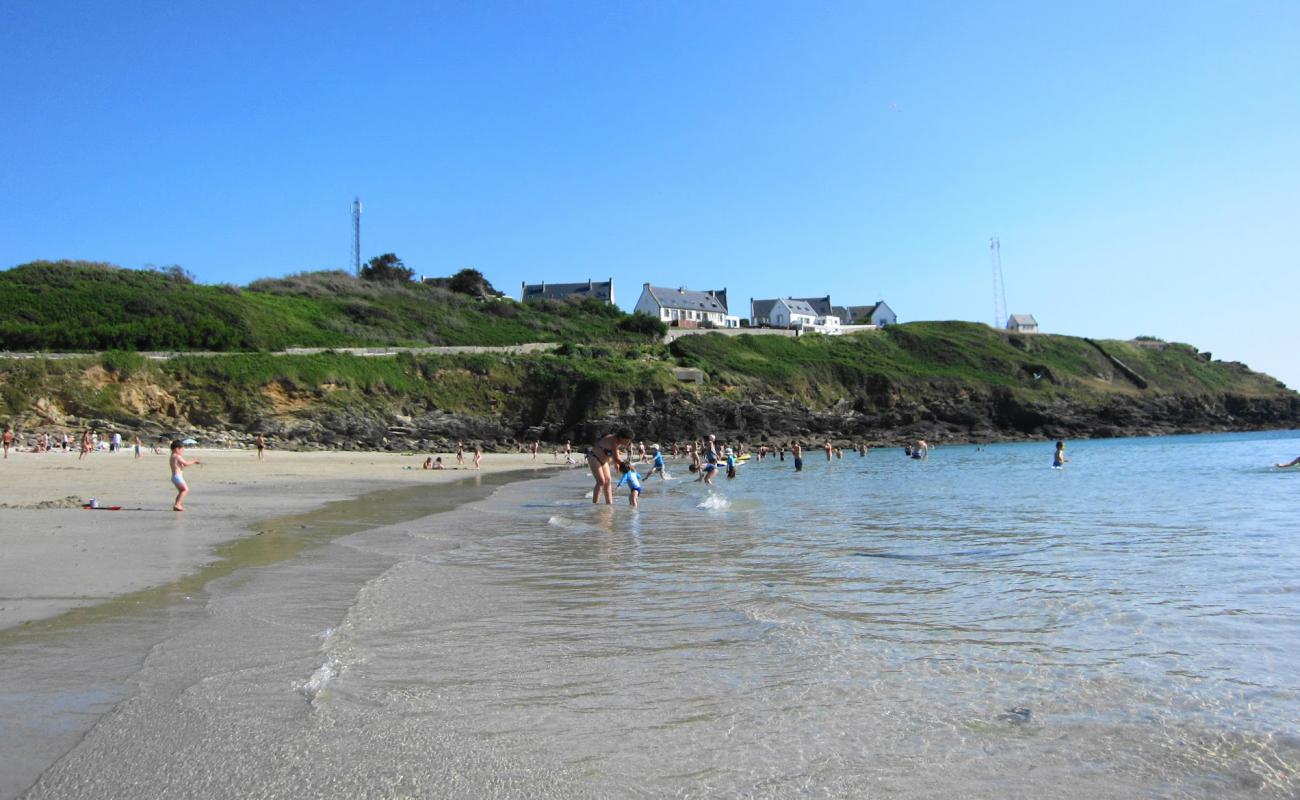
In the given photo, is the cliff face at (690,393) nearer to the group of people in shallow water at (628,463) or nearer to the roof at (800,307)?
the group of people in shallow water at (628,463)

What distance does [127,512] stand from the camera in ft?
44.6

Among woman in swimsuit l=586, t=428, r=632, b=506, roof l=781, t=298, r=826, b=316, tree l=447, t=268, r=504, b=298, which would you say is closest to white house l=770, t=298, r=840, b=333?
roof l=781, t=298, r=826, b=316

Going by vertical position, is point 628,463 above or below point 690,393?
below

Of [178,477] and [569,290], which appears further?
[569,290]

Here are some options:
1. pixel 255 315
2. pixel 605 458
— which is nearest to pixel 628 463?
pixel 605 458

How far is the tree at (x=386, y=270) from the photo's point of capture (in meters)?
88.3

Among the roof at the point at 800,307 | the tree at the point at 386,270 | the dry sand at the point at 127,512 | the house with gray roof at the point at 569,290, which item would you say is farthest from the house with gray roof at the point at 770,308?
the dry sand at the point at 127,512

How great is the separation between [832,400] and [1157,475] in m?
43.3

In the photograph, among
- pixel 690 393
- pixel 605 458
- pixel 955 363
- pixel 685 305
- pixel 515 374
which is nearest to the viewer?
pixel 605 458

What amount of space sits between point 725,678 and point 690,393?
55.8 metres

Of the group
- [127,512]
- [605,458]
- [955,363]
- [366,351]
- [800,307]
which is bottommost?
[127,512]

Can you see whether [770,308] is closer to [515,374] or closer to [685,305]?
[685,305]

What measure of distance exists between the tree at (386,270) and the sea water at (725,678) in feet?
272

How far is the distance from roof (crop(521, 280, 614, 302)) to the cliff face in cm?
3186
